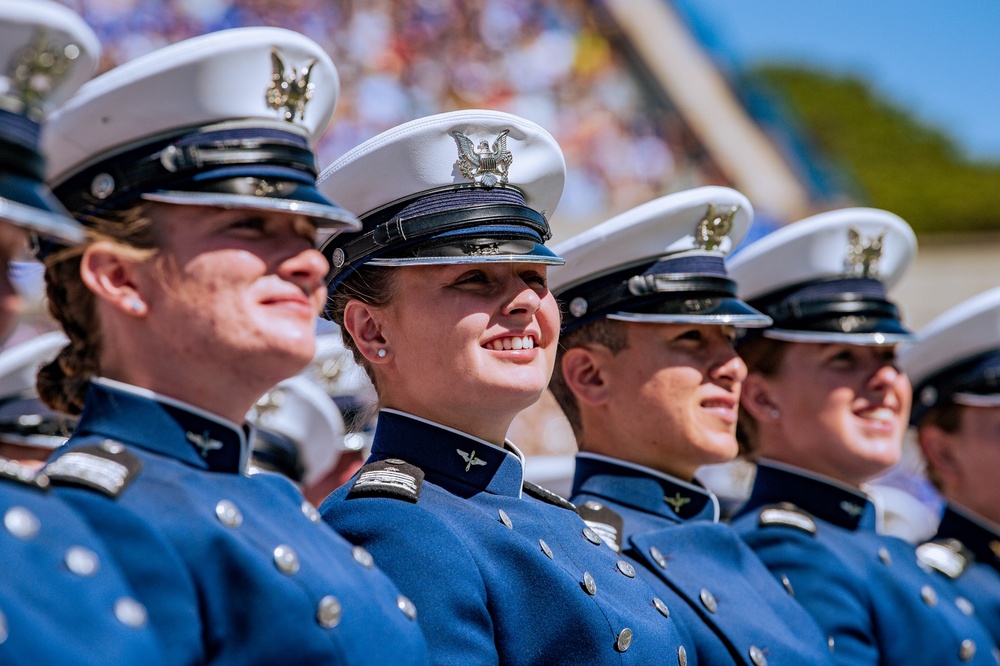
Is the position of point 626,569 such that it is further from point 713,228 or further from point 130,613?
point 130,613

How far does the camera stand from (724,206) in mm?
3811

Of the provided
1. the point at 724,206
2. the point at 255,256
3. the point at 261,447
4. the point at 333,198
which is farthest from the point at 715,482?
the point at 255,256

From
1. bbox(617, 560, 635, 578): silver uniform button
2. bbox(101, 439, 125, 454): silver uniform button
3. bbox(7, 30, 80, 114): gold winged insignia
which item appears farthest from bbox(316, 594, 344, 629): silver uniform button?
bbox(617, 560, 635, 578): silver uniform button

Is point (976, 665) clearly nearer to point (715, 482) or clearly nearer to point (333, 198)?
point (333, 198)

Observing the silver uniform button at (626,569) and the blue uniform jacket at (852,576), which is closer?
the silver uniform button at (626,569)

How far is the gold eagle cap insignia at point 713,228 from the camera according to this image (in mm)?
3783

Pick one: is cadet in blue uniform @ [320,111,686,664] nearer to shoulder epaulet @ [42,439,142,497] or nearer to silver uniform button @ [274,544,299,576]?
silver uniform button @ [274,544,299,576]

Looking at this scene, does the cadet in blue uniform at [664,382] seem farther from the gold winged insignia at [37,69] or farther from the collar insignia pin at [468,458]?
the gold winged insignia at [37,69]

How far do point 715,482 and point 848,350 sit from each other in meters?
3.64

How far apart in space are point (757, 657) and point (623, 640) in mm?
601

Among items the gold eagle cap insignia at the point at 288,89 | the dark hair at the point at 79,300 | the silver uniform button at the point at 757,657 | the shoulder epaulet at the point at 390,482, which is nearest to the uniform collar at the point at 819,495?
the silver uniform button at the point at 757,657

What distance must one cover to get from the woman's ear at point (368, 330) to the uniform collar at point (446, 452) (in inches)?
5.3

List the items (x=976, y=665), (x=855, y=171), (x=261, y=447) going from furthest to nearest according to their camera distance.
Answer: (x=855, y=171) < (x=261, y=447) < (x=976, y=665)

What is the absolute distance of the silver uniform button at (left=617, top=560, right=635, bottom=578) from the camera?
123 inches
